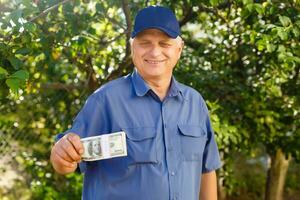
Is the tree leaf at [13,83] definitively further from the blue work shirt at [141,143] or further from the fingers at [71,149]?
the fingers at [71,149]

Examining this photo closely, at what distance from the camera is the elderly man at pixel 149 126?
6.90 ft

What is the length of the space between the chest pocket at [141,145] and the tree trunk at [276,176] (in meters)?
3.37

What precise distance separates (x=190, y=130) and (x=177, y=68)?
70.3 inches

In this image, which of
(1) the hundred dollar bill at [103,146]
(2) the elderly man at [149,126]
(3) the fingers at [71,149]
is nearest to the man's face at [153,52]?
(2) the elderly man at [149,126]

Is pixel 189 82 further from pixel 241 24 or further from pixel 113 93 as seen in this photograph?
pixel 113 93

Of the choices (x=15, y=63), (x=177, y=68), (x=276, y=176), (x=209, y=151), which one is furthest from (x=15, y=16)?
(x=276, y=176)

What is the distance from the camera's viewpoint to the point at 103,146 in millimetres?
1972

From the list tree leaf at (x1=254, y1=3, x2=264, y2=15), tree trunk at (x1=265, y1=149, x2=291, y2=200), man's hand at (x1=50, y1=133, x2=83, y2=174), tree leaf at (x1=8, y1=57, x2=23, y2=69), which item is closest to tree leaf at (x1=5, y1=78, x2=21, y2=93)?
tree leaf at (x1=8, y1=57, x2=23, y2=69)

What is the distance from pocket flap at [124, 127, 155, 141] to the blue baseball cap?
404 millimetres

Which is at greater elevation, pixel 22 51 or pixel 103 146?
pixel 22 51

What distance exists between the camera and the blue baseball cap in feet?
7.25

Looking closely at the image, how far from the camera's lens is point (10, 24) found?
263 centimetres

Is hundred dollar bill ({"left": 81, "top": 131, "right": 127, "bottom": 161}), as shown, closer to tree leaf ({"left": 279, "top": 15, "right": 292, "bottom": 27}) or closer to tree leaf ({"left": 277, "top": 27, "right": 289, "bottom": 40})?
tree leaf ({"left": 277, "top": 27, "right": 289, "bottom": 40})

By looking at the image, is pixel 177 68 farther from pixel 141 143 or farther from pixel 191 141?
pixel 141 143
